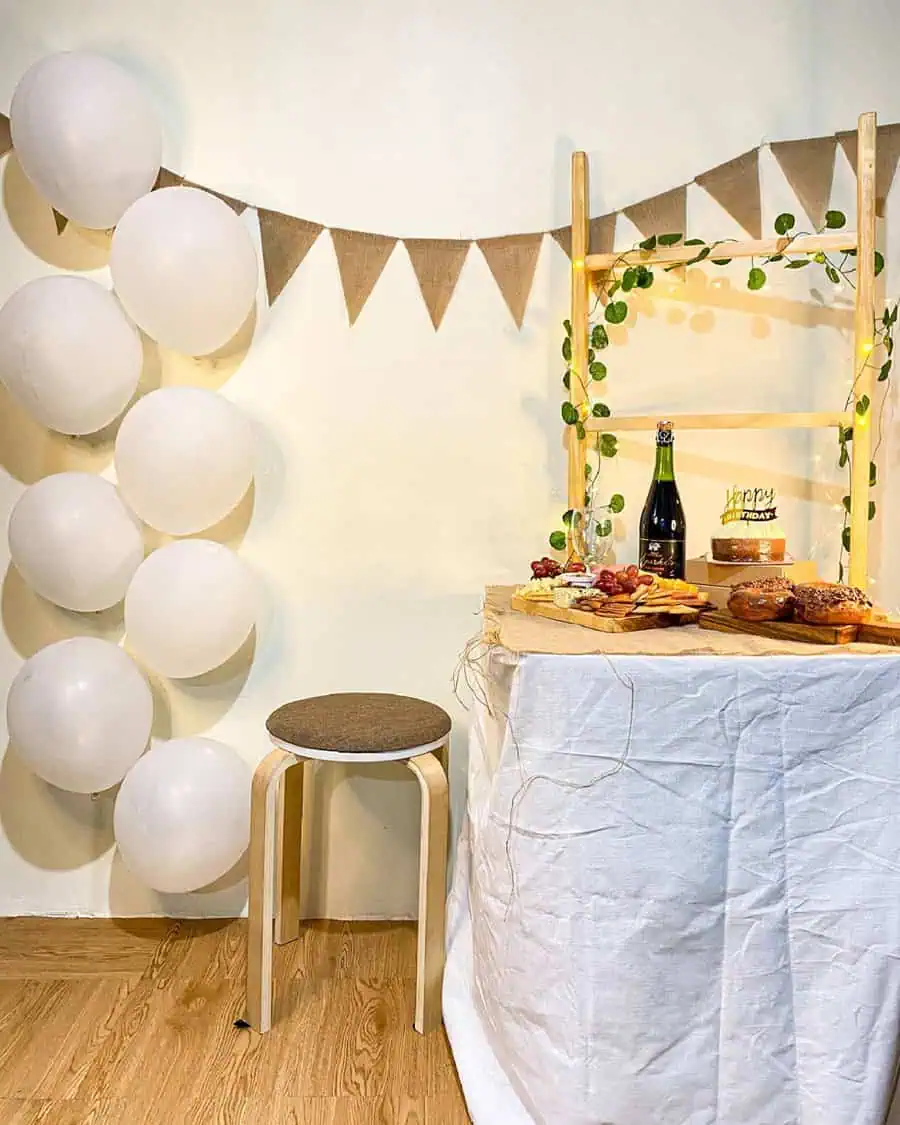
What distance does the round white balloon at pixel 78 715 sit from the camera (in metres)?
1.74

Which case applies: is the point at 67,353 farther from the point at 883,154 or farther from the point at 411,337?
the point at 883,154

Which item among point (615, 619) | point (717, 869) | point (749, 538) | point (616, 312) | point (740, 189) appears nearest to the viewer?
point (717, 869)

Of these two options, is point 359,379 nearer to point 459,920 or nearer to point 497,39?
point 497,39

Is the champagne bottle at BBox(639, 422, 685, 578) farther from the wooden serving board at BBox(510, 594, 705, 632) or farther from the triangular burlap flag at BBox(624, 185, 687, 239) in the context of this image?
the triangular burlap flag at BBox(624, 185, 687, 239)

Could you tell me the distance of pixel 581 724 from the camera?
1179mm

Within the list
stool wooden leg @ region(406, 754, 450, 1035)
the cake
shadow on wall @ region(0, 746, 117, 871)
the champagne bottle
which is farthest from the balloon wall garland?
the cake

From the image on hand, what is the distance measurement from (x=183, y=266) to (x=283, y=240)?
1.13ft

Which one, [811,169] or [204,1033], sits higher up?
[811,169]

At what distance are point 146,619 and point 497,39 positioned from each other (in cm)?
137

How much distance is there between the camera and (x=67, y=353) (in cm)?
170

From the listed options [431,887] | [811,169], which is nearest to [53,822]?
[431,887]

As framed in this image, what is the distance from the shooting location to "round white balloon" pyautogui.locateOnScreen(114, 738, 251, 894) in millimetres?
1717

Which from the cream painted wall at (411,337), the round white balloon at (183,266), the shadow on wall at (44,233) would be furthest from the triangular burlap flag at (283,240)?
the shadow on wall at (44,233)

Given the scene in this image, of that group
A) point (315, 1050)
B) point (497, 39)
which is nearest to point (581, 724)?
point (315, 1050)
